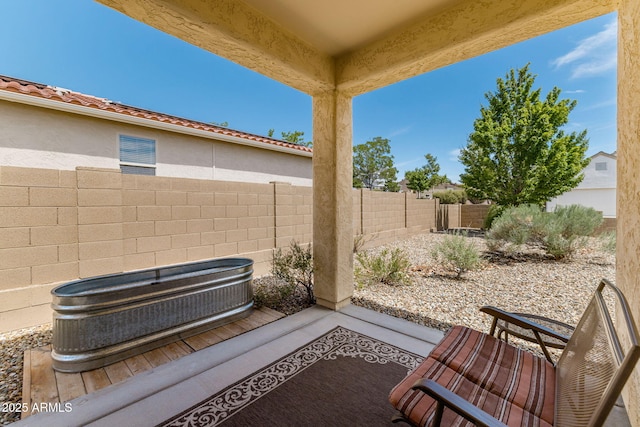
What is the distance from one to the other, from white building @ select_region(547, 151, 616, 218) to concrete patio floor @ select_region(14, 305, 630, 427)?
15.7 meters

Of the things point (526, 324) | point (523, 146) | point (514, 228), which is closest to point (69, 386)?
point (526, 324)

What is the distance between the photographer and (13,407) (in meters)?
1.89

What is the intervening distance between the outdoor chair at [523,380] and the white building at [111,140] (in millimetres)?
6354

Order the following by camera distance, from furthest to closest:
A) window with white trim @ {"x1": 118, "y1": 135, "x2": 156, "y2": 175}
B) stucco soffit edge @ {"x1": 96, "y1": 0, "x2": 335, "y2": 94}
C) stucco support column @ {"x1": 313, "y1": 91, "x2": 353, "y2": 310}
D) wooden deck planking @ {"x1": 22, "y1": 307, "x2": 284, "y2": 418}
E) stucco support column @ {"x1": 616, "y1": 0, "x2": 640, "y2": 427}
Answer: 1. window with white trim @ {"x1": 118, "y1": 135, "x2": 156, "y2": 175}
2. stucco support column @ {"x1": 313, "y1": 91, "x2": 353, "y2": 310}
3. wooden deck planking @ {"x1": 22, "y1": 307, "x2": 284, "y2": 418}
4. stucco soffit edge @ {"x1": 96, "y1": 0, "x2": 335, "y2": 94}
5. stucco support column @ {"x1": 616, "y1": 0, "x2": 640, "y2": 427}

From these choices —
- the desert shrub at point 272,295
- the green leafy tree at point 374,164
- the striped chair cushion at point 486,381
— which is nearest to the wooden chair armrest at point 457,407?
the striped chair cushion at point 486,381

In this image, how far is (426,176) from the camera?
27734 millimetres

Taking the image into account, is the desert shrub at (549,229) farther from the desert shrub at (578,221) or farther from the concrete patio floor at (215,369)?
the concrete patio floor at (215,369)

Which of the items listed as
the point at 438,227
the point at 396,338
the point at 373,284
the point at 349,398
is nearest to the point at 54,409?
the point at 349,398

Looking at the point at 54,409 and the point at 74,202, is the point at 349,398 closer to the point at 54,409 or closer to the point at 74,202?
the point at 54,409

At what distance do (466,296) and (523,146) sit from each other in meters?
9.91

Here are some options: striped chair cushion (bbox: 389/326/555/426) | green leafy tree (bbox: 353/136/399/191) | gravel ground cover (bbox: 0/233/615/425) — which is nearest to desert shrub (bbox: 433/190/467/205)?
green leafy tree (bbox: 353/136/399/191)

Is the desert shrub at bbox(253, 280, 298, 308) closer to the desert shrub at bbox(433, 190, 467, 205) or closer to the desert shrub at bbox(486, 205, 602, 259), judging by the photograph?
the desert shrub at bbox(486, 205, 602, 259)

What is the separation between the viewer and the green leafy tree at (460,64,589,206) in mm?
10492

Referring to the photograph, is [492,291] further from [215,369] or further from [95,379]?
[95,379]
